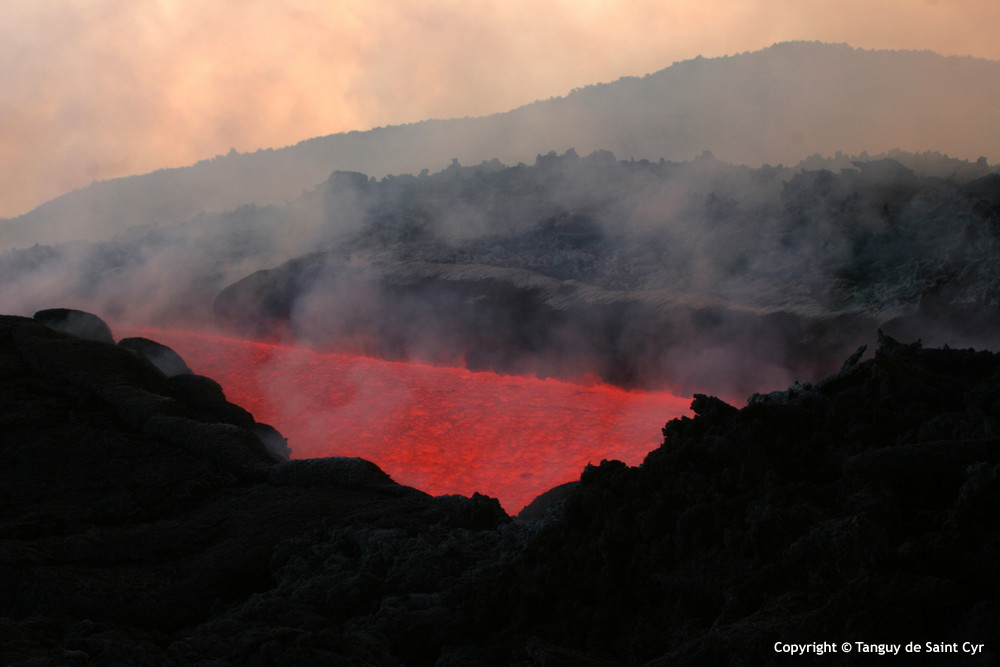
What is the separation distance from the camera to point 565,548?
3674mm

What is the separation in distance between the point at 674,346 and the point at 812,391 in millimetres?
3771

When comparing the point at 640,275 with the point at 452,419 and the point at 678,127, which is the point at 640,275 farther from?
the point at 678,127

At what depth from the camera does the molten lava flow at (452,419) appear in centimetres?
688

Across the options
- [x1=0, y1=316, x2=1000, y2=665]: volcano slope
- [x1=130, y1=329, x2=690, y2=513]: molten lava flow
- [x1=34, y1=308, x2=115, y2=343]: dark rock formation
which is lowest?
[x1=0, y1=316, x2=1000, y2=665]: volcano slope

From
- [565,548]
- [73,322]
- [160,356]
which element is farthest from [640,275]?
[73,322]

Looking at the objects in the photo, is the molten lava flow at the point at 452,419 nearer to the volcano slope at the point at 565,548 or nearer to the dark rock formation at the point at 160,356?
the dark rock formation at the point at 160,356

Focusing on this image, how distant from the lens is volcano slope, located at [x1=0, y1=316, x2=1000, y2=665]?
2.67 metres

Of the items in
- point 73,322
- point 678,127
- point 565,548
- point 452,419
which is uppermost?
point 678,127

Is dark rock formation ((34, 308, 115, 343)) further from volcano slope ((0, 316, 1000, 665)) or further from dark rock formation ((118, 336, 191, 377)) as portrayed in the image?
volcano slope ((0, 316, 1000, 665))

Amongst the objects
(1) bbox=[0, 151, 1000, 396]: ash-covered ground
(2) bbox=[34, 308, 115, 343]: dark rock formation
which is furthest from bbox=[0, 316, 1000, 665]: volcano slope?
(2) bbox=[34, 308, 115, 343]: dark rock formation

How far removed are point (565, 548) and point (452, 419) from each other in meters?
4.30

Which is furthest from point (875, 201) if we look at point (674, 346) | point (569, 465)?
point (569, 465)

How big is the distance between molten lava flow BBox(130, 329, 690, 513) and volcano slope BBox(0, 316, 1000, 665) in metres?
1.74

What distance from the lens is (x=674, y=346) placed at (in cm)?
833
